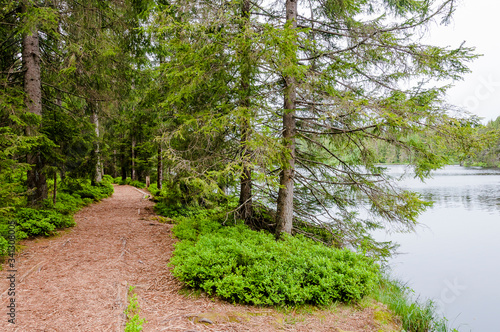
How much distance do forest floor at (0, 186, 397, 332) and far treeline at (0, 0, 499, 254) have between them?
1.24m

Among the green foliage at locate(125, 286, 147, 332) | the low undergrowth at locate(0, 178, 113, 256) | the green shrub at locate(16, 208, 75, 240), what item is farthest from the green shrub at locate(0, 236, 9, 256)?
the green foliage at locate(125, 286, 147, 332)

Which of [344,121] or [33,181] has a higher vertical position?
[344,121]

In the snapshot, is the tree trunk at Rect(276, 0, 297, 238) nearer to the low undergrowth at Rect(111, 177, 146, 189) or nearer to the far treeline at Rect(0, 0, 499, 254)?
the far treeline at Rect(0, 0, 499, 254)

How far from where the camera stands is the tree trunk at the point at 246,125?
4.76 meters

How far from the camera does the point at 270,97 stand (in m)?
6.75

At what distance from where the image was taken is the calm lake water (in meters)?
7.16

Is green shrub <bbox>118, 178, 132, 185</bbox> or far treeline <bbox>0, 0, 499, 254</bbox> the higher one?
far treeline <bbox>0, 0, 499, 254</bbox>

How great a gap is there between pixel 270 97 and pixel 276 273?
4.32 metres

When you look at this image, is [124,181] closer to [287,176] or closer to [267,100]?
[267,100]

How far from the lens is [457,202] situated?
17203 millimetres

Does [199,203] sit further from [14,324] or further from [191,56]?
[14,324]

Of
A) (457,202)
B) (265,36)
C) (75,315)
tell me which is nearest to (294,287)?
(75,315)

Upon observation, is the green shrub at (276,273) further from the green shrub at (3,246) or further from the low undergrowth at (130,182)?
the low undergrowth at (130,182)

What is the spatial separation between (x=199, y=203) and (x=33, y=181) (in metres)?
4.74
